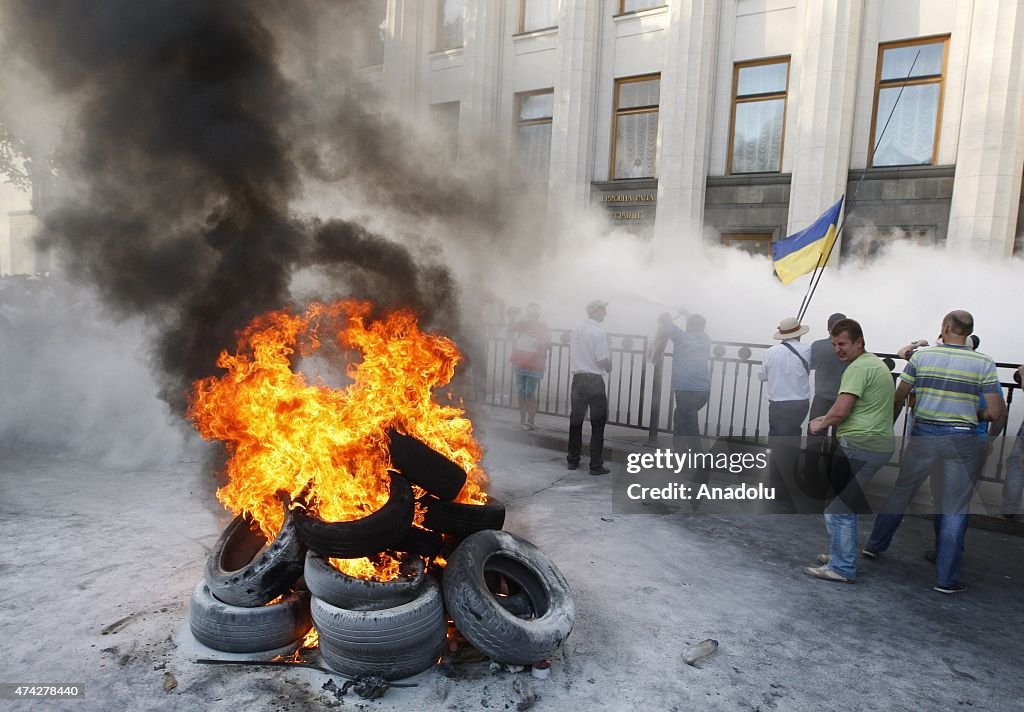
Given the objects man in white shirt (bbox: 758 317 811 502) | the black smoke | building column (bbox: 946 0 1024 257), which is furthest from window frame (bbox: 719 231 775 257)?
the black smoke

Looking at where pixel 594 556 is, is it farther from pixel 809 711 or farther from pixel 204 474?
pixel 204 474

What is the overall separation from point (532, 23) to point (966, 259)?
12993 millimetres

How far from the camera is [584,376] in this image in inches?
319

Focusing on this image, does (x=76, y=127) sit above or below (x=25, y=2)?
below

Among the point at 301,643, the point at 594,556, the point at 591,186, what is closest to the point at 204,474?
the point at 301,643

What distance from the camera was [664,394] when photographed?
11.7m

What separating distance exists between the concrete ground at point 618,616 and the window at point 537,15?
16264 mm

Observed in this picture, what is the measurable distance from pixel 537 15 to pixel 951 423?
17.6 m

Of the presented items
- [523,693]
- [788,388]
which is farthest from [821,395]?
[523,693]

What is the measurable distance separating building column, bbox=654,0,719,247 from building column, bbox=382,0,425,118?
8.61 m

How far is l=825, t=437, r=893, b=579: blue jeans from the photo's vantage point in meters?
5.12

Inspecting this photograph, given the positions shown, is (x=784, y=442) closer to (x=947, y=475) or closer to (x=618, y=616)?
(x=947, y=475)

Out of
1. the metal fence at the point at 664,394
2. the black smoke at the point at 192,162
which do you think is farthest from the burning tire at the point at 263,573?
the metal fence at the point at 664,394

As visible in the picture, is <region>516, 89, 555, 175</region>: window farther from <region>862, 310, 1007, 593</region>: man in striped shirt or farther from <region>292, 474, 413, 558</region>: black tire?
<region>292, 474, 413, 558</region>: black tire
